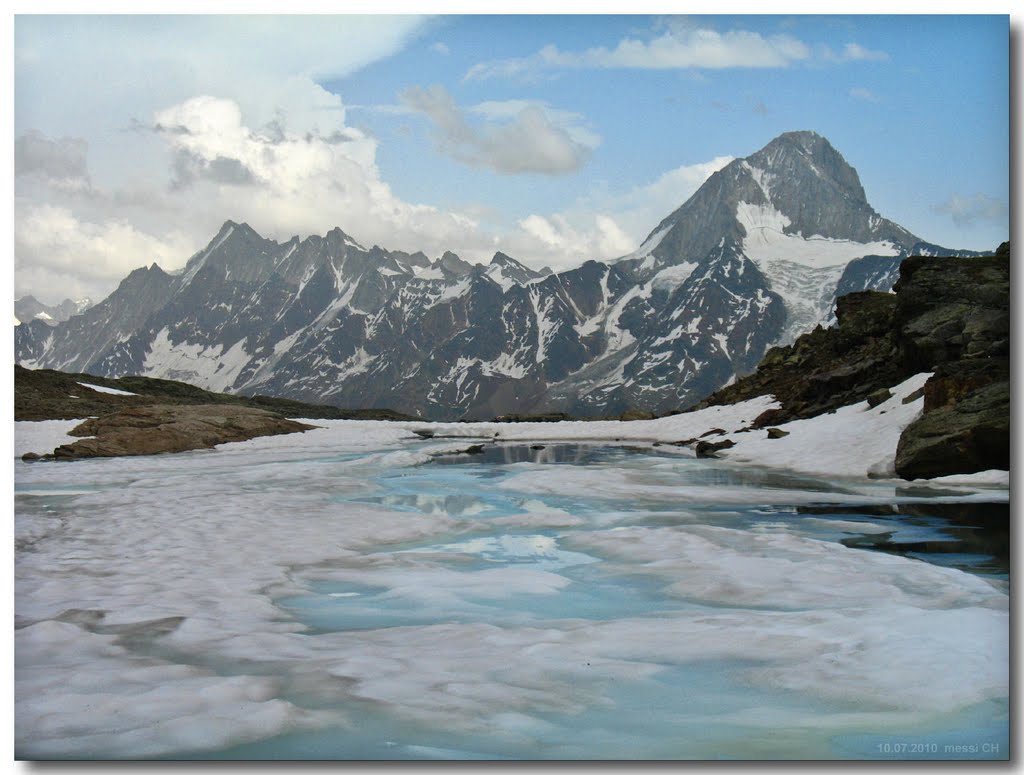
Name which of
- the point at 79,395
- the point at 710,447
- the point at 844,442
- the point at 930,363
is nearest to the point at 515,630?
the point at 844,442

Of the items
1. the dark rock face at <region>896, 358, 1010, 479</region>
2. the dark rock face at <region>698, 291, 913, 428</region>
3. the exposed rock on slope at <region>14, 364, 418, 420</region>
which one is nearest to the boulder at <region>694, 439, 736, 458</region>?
the dark rock face at <region>698, 291, 913, 428</region>

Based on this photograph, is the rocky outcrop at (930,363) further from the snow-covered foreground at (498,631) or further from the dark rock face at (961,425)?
the snow-covered foreground at (498,631)

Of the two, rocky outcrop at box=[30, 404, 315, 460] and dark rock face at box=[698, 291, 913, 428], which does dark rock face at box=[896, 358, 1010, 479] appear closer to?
dark rock face at box=[698, 291, 913, 428]

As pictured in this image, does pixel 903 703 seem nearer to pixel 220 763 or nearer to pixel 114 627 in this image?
pixel 220 763

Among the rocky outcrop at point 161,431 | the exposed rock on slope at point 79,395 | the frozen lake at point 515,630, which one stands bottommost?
the frozen lake at point 515,630

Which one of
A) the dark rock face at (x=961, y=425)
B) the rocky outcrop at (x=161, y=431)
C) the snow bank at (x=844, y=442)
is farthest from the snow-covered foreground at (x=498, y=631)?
the rocky outcrop at (x=161, y=431)
